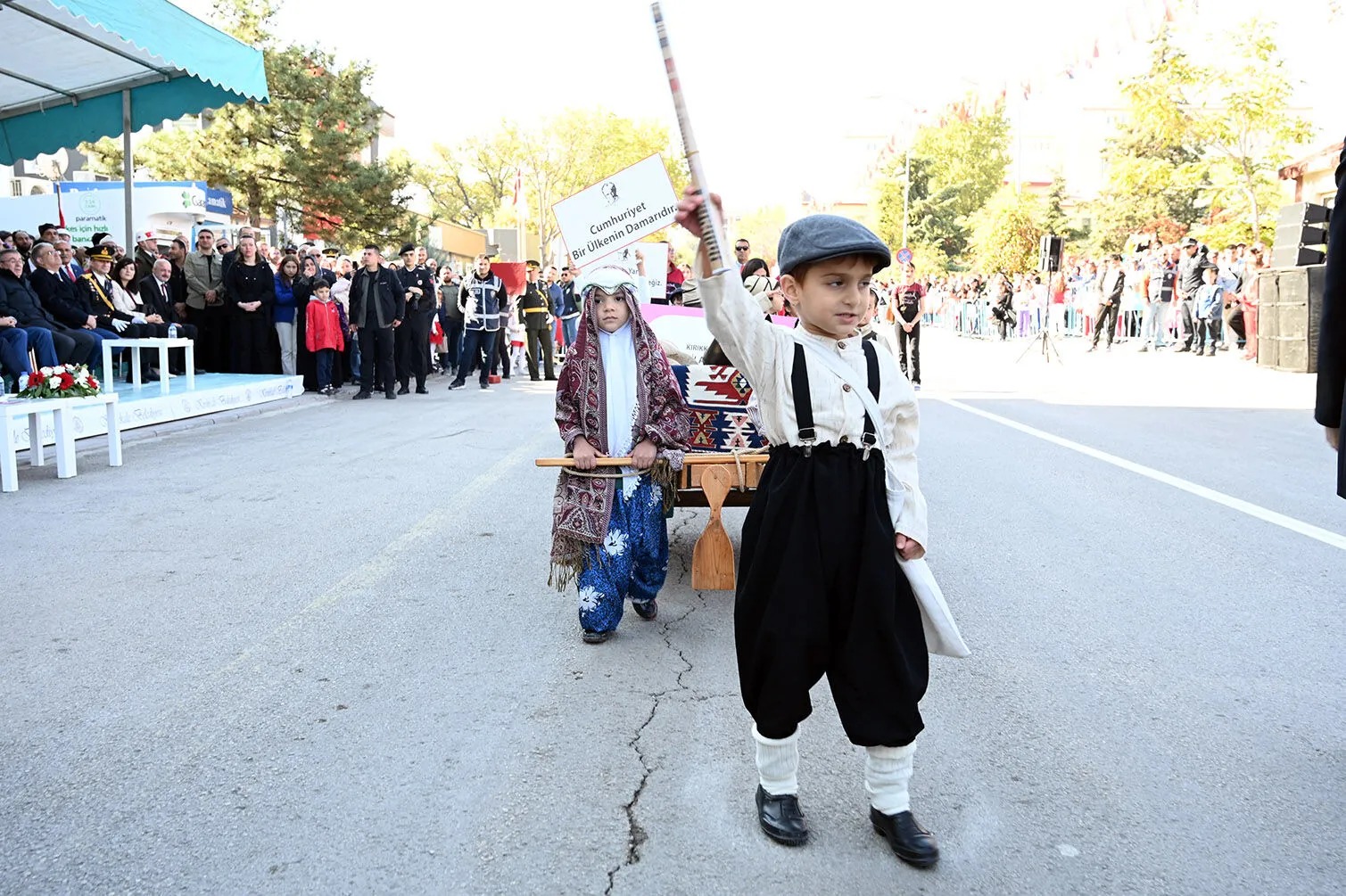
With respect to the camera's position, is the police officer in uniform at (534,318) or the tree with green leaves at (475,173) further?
the tree with green leaves at (475,173)

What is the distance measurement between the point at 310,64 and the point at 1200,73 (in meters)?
23.1

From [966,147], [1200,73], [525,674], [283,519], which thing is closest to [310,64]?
[1200,73]

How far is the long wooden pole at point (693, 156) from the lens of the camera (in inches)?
101

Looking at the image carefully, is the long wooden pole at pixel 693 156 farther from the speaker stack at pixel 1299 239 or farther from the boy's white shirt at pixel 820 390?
the speaker stack at pixel 1299 239

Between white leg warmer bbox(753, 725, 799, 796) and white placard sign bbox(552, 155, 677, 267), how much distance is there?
5.76 metres

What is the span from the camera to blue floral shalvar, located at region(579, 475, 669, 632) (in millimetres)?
4758

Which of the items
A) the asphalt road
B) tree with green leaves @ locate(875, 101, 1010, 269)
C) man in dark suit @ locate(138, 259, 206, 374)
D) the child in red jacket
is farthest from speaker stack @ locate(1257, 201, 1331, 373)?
tree with green leaves @ locate(875, 101, 1010, 269)

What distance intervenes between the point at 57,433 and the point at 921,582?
329 inches

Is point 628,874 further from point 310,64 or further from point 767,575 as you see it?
point 310,64

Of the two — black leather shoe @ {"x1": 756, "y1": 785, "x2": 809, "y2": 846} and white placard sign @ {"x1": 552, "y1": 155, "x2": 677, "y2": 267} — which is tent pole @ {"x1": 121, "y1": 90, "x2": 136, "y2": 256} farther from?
black leather shoe @ {"x1": 756, "y1": 785, "x2": 809, "y2": 846}

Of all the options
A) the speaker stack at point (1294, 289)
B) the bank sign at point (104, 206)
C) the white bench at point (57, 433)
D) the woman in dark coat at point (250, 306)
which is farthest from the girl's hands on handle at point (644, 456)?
the bank sign at point (104, 206)

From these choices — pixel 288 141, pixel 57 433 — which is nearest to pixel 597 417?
pixel 57 433

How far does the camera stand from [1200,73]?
24.3 metres

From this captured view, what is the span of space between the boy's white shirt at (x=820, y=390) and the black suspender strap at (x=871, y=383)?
1 cm
